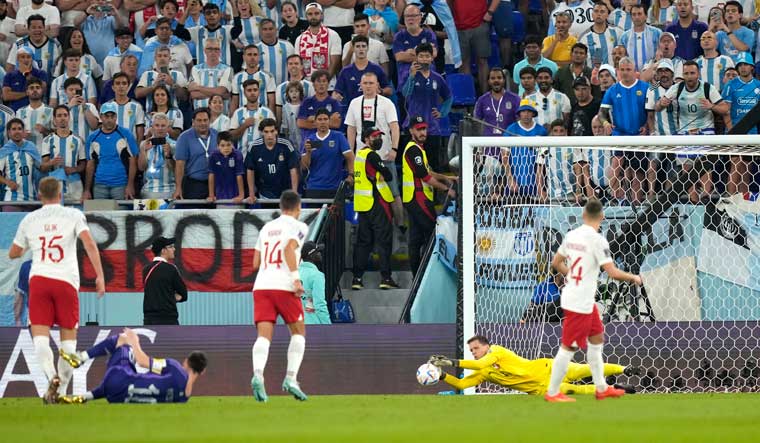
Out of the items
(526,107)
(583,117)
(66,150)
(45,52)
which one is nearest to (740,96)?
(583,117)

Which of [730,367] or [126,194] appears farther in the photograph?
[126,194]

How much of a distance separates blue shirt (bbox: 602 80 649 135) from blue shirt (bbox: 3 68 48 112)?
8.31 m

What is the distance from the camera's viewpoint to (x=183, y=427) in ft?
30.9

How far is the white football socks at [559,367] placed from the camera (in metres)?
11.4

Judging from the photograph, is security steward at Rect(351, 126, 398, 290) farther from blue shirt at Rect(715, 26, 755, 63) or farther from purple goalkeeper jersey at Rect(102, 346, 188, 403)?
purple goalkeeper jersey at Rect(102, 346, 188, 403)

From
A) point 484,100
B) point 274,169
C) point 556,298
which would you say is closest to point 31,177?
point 274,169

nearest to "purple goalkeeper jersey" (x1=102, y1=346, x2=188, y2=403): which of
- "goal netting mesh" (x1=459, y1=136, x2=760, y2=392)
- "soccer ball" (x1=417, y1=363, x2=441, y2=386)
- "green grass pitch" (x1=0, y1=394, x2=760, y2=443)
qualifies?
"green grass pitch" (x1=0, y1=394, x2=760, y2=443)

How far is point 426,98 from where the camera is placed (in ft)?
60.3

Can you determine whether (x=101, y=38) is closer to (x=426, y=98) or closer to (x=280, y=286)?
(x=426, y=98)

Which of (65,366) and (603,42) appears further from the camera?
(603,42)

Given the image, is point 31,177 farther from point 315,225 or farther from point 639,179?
point 639,179

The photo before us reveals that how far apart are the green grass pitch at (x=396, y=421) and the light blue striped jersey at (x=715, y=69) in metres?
6.86

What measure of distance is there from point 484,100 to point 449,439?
10398 millimetres

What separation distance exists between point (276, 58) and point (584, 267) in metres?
9.24
